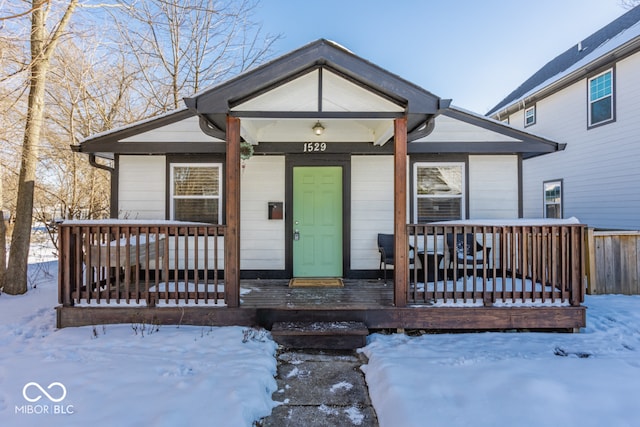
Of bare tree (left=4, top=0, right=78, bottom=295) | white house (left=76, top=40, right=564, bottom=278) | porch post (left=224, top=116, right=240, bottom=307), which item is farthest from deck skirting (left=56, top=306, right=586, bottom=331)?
bare tree (left=4, top=0, right=78, bottom=295)

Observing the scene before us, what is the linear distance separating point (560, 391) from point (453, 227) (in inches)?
75.2

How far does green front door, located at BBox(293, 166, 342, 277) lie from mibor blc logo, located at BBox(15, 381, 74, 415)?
3621mm

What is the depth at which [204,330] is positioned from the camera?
12.6 feet

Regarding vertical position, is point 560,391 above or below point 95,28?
below

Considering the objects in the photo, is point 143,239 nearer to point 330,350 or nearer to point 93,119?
point 330,350

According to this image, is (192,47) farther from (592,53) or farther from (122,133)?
(592,53)

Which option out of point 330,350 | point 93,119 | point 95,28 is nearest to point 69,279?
point 330,350

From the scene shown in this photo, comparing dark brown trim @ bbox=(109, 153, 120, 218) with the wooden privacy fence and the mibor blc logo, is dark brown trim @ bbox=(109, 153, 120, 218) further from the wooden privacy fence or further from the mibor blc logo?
the wooden privacy fence

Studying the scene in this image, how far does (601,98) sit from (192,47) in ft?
37.6

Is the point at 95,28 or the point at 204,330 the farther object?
the point at 95,28

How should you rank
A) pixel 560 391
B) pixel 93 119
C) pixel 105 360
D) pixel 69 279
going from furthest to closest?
pixel 93 119 < pixel 69 279 < pixel 105 360 < pixel 560 391

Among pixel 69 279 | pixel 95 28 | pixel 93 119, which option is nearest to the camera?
pixel 69 279

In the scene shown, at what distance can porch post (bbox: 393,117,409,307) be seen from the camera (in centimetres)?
395

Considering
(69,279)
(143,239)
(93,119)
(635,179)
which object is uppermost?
(93,119)
